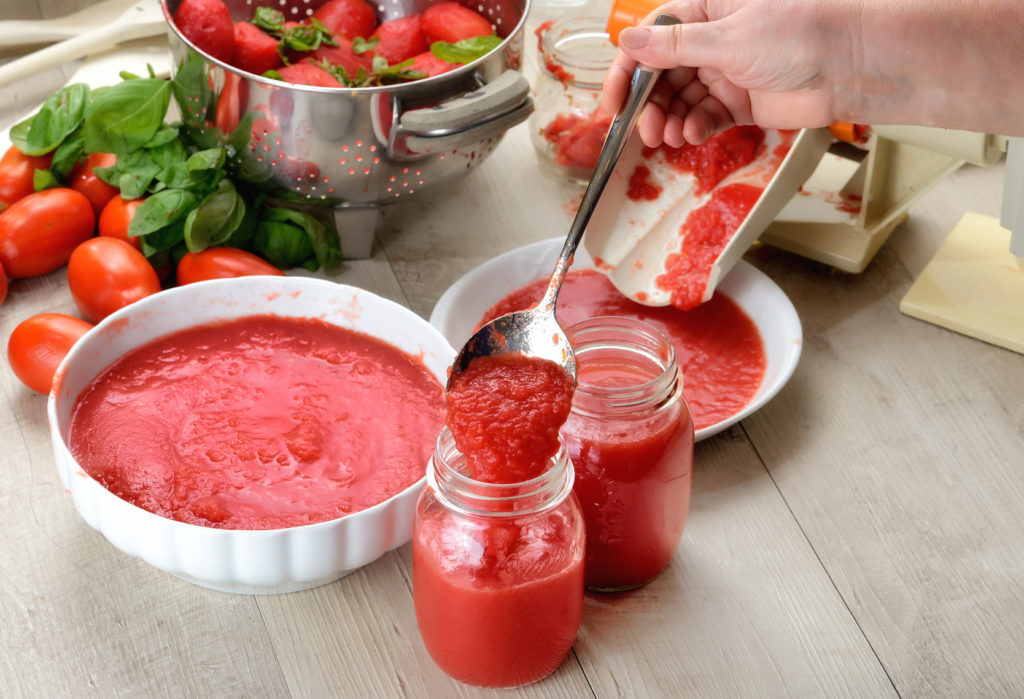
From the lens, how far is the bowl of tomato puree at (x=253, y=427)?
104 centimetres

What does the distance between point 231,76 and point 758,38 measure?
Result: 2.19 ft

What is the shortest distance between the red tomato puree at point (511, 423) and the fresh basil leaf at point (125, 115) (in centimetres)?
71

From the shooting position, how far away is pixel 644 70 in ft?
3.91

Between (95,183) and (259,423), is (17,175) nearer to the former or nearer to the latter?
(95,183)

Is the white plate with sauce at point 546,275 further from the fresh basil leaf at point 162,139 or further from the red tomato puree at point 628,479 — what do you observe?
the fresh basil leaf at point 162,139

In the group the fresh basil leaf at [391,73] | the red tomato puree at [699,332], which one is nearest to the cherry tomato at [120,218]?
the fresh basil leaf at [391,73]

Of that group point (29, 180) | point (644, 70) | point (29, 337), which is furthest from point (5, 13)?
point (644, 70)

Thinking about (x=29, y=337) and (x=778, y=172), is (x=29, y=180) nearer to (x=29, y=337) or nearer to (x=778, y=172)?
(x=29, y=337)

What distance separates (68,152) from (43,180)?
0.17 feet

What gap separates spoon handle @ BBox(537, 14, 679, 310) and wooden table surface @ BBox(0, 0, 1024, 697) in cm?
34

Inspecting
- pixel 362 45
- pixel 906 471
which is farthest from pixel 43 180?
pixel 906 471

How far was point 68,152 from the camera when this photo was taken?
1.52m

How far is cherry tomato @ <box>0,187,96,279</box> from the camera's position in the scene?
4.83 ft

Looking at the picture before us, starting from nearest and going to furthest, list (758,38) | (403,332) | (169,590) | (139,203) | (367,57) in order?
(758,38)
(169,590)
(403,332)
(139,203)
(367,57)
